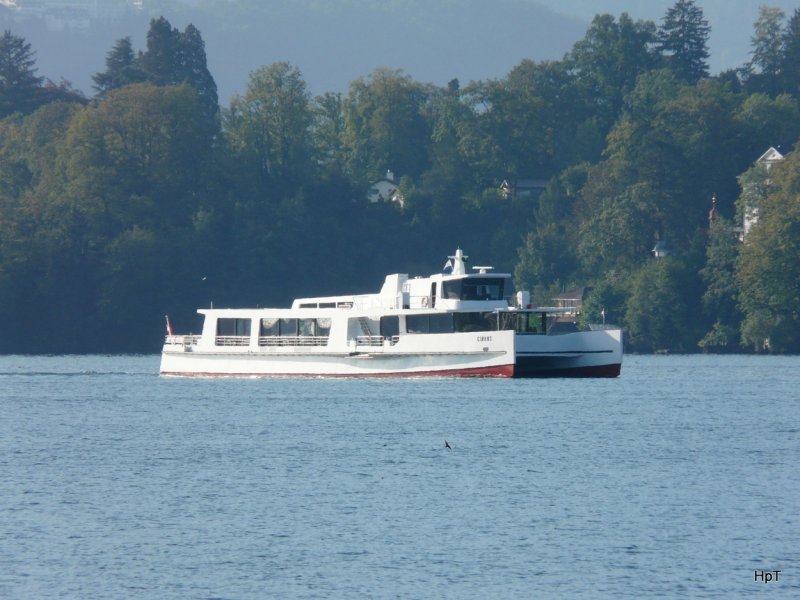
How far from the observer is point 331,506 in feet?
147

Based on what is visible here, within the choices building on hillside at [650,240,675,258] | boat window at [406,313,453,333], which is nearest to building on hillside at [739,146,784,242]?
building on hillside at [650,240,675,258]

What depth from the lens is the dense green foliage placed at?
142m

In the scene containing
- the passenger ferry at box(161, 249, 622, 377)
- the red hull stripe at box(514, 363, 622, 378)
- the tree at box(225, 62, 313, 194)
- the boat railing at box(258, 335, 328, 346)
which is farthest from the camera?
the tree at box(225, 62, 313, 194)

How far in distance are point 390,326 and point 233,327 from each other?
417 inches

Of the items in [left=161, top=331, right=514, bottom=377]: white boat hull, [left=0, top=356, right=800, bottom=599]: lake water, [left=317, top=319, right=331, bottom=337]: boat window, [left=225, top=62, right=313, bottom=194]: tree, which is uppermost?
[left=225, top=62, right=313, bottom=194]: tree

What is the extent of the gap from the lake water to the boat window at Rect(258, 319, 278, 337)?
52.1ft

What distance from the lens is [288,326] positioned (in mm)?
93688

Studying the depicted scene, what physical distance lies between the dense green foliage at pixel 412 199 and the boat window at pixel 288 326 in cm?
4860

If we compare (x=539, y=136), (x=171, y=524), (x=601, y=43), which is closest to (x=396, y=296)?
(x=171, y=524)

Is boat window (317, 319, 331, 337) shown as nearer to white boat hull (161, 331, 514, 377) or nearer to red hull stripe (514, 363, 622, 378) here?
white boat hull (161, 331, 514, 377)

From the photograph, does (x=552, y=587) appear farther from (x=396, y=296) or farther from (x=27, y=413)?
(x=396, y=296)

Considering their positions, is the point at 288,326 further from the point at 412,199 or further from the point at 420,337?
the point at 412,199

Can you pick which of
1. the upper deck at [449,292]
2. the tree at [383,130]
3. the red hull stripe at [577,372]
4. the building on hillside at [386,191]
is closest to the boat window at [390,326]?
the upper deck at [449,292]

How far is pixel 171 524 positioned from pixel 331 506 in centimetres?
426
